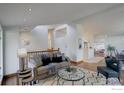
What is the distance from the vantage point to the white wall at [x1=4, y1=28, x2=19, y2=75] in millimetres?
1716

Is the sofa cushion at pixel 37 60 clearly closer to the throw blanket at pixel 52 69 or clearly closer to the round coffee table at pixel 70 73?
the throw blanket at pixel 52 69

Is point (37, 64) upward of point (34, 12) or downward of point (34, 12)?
downward

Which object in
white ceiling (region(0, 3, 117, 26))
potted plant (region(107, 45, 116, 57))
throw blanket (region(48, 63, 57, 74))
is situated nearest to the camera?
white ceiling (region(0, 3, 117, 26))

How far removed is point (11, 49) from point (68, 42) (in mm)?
876

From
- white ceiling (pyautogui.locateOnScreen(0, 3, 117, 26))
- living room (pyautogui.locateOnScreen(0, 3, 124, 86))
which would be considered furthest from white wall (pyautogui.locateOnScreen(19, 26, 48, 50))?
white ceiling (pyautogui.locateOnScreen(0, 3, 117, 26))

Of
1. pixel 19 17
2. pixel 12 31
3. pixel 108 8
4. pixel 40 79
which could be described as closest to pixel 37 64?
pixel 40 79

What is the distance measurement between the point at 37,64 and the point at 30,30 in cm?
53

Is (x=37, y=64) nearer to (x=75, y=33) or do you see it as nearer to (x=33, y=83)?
(x=33, y=83)

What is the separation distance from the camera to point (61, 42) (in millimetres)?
1924

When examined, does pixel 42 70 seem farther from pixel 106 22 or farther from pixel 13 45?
pixel 106 22

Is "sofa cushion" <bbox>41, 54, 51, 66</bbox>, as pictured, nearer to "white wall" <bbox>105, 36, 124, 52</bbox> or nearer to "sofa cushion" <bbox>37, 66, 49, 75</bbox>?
"sofa cushion" <bbox>37, 66, 49, 75</bbox>

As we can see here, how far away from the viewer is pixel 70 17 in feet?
5.99

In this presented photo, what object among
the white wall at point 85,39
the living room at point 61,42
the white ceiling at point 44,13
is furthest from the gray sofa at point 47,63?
the white ceiling at point 44,13
